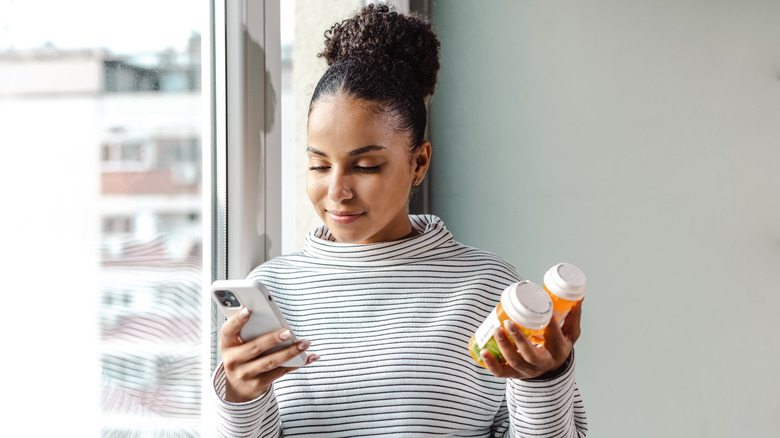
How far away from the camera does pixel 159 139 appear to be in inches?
32.8

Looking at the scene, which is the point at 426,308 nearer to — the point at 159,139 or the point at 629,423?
the point at 159,139

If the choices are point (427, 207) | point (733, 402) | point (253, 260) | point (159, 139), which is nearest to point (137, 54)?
point (159, 139)

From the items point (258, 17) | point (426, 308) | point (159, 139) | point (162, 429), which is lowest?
point (162, 429)

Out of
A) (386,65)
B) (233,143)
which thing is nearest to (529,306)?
(386,65)

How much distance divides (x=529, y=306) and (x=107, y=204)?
43cm

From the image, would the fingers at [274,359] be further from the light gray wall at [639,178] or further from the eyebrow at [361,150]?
the light gray wall at [639,178]

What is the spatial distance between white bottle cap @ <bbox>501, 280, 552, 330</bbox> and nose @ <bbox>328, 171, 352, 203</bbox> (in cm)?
24

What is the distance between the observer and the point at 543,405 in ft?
2.33

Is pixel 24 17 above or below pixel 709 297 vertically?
above

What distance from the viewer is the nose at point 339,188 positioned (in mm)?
771

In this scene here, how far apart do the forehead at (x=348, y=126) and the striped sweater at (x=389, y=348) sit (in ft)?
0.47

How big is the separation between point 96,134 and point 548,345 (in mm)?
492

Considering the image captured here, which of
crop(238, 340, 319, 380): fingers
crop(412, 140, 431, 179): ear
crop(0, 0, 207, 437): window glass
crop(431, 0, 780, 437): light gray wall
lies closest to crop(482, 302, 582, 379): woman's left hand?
crop(238, 340, 319, 380): fingers

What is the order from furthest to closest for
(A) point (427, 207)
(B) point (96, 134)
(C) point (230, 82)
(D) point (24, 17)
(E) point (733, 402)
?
(A) point (427, 207) < (E) point (733, 402) < (C) point (230, 82) < (B) point (96, 134) < (D) point (24, 17)
